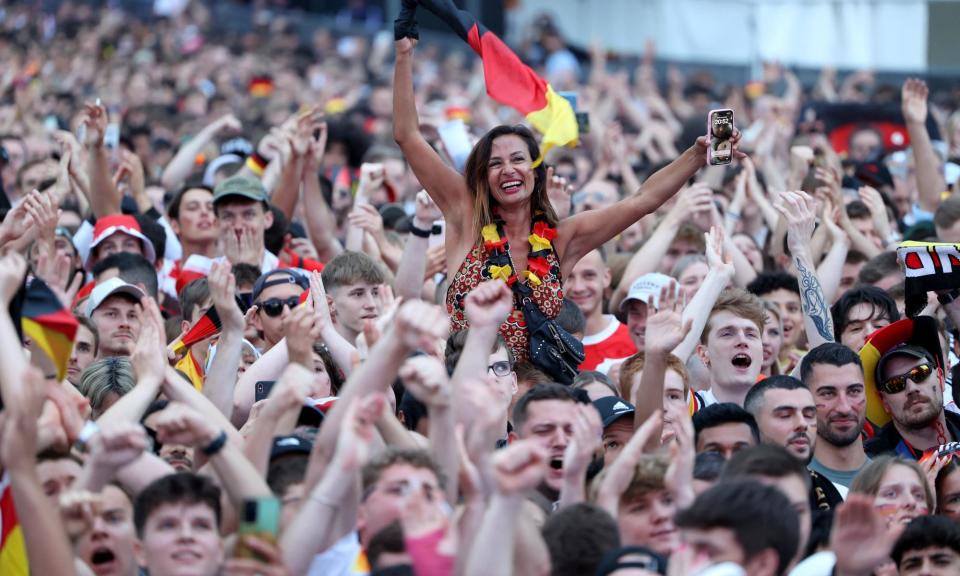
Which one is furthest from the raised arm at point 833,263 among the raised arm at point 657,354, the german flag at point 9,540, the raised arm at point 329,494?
the german flag at point 9,540

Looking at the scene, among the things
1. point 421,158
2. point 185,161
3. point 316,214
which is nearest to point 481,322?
point 421,158

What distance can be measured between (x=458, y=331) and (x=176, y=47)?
1731 centimetres

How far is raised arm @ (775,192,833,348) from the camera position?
7965 mm

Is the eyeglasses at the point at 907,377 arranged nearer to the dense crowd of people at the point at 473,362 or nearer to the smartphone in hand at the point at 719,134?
the dense crowd of people at the point at 473,362

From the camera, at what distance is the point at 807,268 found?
8.00 metres

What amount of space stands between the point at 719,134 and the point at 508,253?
1041mm

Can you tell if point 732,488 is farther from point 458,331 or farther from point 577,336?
point 577,336

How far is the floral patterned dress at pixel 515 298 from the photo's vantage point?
7250mm

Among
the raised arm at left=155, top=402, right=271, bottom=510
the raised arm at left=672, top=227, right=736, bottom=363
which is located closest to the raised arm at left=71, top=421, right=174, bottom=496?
the raised arm at left=155, top=402, right=271, bottom=510

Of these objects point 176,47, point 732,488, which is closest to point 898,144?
point 732,488

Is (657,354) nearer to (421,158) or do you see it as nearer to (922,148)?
(421,158)

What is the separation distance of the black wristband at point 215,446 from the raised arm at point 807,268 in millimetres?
3621

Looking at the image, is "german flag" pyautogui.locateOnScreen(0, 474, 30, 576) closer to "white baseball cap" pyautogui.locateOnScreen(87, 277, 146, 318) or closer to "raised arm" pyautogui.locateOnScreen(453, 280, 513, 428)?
"raised arm" pyautogui.locateOnScreen(453, 280, 513, 428)

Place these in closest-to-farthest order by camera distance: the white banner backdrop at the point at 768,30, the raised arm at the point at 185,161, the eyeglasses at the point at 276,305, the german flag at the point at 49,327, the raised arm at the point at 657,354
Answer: the german flag at the point at 49,327 → the raised arm at the point at 657,354 → the eyeglasses at the point at 276,305 → the raised arm at the point at 185,161 → the white banner backdrop at the point at 768,30
